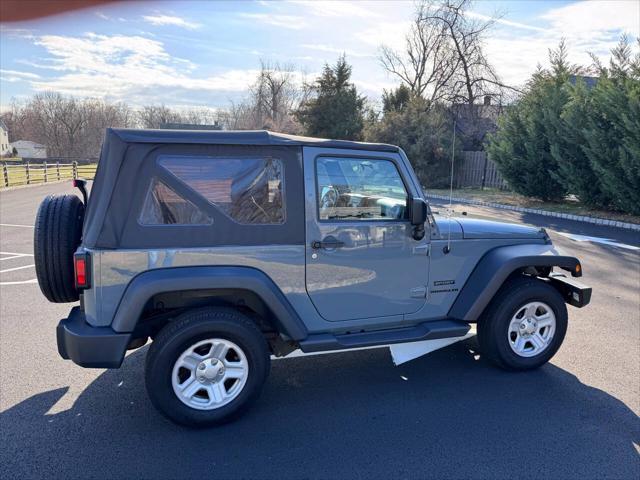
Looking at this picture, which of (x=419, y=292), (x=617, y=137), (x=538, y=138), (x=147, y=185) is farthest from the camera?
(x=538, y=138)

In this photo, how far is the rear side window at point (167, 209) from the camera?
10.0ft

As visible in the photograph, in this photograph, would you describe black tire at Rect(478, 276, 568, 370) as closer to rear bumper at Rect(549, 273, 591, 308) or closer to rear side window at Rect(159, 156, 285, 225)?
rear bumper at Rect(549, 273, 591, 308)

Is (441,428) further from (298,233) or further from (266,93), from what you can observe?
(266,93)

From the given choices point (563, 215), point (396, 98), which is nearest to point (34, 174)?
point (396, 98)

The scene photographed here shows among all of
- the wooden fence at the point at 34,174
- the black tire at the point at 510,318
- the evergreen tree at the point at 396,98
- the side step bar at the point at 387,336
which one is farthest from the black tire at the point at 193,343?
the evergreen tree at the point at 396,98

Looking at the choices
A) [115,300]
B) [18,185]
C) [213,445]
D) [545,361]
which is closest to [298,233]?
[115,300]

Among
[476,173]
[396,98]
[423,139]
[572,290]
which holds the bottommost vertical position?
[572,290]

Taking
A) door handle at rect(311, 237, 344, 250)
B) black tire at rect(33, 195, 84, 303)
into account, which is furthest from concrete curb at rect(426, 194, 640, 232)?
black tire at rect(33, 195, 84, 303)

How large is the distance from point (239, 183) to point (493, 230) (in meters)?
2.23

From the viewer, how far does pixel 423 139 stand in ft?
76.8

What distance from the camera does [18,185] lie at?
22.6 meters

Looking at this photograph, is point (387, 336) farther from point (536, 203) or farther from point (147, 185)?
point (536, 203)

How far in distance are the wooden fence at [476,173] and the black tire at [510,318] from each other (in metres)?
19.2

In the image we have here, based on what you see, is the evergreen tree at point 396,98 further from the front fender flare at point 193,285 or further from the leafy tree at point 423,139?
the front fender flare at point 193,285
